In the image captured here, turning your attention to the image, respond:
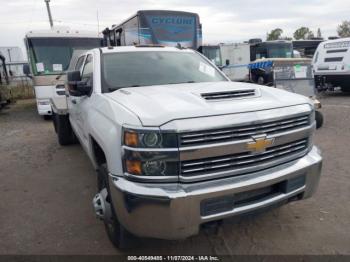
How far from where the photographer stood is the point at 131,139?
8.34 feet

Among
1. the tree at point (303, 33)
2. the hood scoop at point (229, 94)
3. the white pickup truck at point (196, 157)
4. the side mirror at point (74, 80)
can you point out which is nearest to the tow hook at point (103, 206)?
the white pickup truck at point (196, 157)

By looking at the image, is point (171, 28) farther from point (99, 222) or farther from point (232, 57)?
point (99, 222)

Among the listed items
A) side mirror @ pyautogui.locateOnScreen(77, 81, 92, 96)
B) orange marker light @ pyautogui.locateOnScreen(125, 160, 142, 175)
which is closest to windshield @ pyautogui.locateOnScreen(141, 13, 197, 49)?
side mirror @ pyautogui.locateOnScreen(77, 81, 92, 96)

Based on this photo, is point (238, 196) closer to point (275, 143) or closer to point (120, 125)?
point (275, 143)

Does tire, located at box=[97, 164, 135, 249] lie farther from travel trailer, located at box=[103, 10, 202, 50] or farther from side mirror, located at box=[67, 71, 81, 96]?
travel trailer, located at box=[103, 10, 202, 50]

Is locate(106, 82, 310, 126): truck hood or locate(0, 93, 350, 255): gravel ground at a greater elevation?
locate(106, 82, 310, 126): truck hood

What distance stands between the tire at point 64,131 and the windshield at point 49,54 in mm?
4054

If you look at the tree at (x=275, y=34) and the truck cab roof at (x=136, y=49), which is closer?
the truck cab roof at (x=136, y=49)

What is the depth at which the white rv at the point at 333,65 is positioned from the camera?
13.3 meters

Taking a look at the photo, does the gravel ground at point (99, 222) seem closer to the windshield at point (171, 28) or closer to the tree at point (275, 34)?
the windshield at point (171, 28)

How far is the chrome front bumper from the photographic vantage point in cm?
249

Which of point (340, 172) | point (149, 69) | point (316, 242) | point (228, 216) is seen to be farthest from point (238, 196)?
point (340, 172)

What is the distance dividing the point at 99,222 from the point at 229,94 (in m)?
1.99

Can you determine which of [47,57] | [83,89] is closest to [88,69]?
[83,89]
